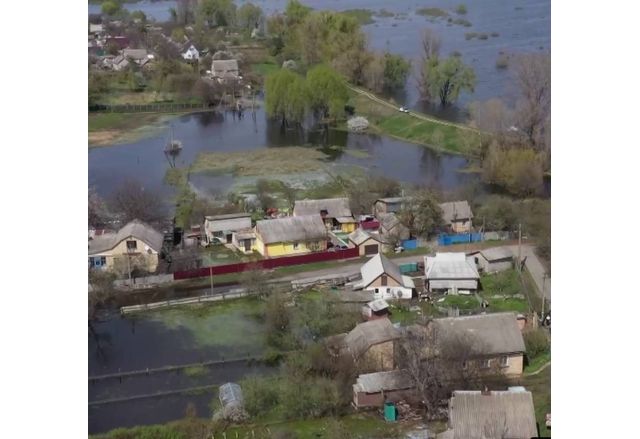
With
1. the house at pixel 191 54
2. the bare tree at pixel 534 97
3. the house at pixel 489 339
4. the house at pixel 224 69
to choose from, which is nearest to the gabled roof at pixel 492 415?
the house at pixel 489 339

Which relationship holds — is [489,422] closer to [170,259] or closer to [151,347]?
[151,347]

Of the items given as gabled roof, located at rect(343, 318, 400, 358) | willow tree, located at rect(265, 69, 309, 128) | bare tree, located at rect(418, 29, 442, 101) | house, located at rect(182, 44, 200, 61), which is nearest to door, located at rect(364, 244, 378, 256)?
gabled roof, located at rect(343, 318, 400, 358)

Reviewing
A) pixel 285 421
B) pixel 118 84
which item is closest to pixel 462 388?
pixel 285 421

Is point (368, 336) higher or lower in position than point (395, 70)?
lower

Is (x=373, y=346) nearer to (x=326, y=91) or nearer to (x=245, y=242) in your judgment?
(x=245, y=242)

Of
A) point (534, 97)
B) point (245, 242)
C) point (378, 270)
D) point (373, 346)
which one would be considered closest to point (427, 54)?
point (534, 97)
